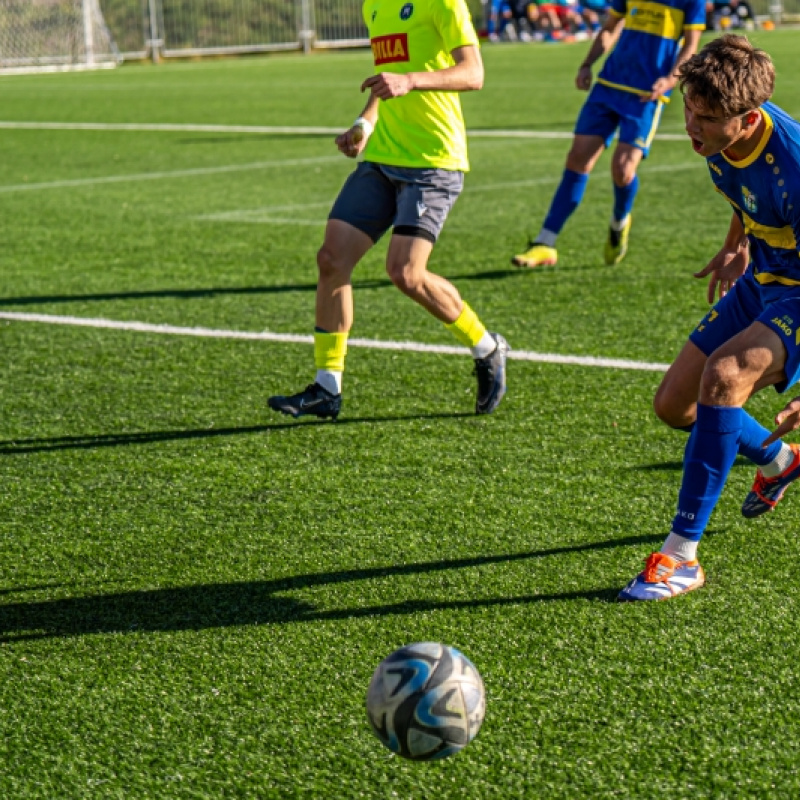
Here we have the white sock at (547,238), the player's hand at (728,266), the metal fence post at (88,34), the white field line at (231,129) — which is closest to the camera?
the player's hand at (728,266)

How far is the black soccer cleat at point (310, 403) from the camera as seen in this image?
608 centimetres

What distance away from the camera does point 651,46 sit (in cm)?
962

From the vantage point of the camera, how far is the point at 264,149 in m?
17.4

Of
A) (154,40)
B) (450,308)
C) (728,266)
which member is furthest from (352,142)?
(154,40)

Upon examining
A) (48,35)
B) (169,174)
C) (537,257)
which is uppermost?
(537,257)

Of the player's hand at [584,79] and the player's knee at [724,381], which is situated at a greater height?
the player's hand at [584,79]

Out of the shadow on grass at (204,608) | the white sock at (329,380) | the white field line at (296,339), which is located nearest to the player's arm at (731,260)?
the shadow on grass at (204,608)

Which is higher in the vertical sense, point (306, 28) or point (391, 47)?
point (391, 47)

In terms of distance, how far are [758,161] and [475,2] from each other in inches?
1952

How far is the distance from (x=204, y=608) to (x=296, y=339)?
12.2 ft

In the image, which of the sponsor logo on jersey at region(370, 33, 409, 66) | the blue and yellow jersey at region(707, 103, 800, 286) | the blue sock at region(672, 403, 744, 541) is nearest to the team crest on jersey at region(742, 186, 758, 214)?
the blue and yellow jersey at region(707, 103, 800, 286)

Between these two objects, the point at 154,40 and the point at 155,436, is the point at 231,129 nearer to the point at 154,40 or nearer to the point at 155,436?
the point at 155,436

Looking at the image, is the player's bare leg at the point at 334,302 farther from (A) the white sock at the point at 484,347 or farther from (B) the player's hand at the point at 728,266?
(B) the player's hand at the point at 728,266

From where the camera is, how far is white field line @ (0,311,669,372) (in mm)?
7094
